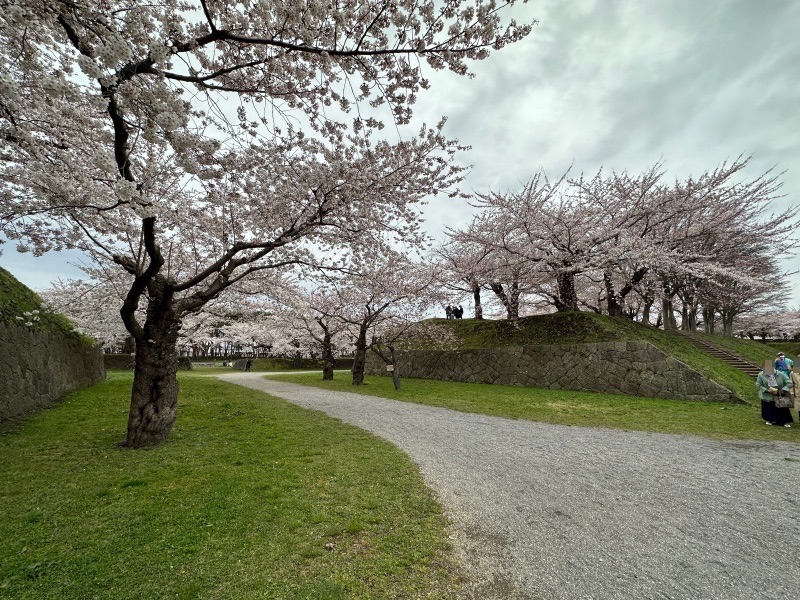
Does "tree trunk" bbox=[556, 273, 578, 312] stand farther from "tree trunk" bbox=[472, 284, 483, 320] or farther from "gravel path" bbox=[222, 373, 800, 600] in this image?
"gravel path" bbox=[222, 373, 800, 600]

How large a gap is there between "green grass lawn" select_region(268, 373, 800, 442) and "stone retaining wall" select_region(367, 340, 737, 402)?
67 centimetres

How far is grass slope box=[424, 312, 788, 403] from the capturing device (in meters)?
12.9

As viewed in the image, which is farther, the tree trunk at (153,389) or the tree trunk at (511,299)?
the tree trunk at (511,299)

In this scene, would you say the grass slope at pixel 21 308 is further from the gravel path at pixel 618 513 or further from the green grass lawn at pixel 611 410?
the green grass lawn at pixel 611 410

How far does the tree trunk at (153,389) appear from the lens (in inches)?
255

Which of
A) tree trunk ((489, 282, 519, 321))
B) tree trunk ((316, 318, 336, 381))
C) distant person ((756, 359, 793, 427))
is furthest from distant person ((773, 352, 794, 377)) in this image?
tree trunk ((316, 318, 336, 381))

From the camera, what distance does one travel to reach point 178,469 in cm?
525

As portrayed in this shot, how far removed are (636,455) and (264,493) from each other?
5.92 metres

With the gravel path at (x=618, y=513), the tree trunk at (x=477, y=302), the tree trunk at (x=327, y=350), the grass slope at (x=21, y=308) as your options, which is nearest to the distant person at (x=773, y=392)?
the gravel path at (x=618, y=513)

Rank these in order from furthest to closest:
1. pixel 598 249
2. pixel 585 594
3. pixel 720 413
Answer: pixel 598 249 → pixel 720 413 → pixel 585 594

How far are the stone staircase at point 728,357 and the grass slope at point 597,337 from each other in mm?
686

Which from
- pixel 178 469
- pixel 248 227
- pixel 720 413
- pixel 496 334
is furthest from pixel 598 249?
pixel 178 469

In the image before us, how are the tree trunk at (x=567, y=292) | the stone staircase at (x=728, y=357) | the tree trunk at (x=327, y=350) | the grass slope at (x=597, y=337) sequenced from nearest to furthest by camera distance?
the grass slope at (x=597, y=337)
the stone staircase at (x=728, y=357)
the tree trunk at (x=567, y=292)
the tree trunk at (x=327, y=350)

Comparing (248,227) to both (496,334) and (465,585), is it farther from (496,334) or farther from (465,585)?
(496,334)
